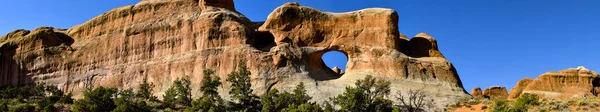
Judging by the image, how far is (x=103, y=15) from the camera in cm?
7131

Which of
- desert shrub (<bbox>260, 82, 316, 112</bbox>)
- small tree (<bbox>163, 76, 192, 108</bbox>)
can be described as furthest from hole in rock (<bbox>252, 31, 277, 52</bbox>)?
desert shrub (<bbox>260, 82, 316, 112</bbox>)

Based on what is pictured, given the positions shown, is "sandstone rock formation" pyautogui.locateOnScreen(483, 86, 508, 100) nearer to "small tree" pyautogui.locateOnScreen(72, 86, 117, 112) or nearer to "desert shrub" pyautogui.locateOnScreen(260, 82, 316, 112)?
"desert shrub" pyautogui.locateOnScreen(260, 82, 316, 112)

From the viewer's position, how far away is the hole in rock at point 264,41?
6242 centimetres

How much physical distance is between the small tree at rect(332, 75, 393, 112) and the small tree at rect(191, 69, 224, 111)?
9961 millimetres

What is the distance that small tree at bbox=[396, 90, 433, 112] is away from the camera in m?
51.5

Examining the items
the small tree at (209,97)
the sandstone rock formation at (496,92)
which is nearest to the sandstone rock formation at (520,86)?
the sandstone rock formation at (496,92)

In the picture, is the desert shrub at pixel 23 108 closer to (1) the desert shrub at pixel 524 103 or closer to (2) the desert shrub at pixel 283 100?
(2) the desert shrub at pixel 283 100

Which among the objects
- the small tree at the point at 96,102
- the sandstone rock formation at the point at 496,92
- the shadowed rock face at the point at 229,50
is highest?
the shadowed rock face at the point at 229,50

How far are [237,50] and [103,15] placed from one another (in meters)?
20.3

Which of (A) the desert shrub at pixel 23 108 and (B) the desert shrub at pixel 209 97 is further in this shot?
(A) the desert shrub at pixel 23 108

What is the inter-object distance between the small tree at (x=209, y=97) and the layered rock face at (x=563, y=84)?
1553 inches

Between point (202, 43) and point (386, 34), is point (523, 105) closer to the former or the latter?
point (386, 34)

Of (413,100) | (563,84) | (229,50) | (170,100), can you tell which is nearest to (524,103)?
(413,100)

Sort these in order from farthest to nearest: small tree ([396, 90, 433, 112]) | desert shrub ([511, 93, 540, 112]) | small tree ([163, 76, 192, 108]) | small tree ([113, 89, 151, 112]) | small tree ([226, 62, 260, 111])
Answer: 1. small tree ([163, 76, 192, 108])
2. small tree ([226, 62, 260, 111])
3. small tree ([396, 90, 433, 112])
4. small tree ([113, 89, 151, 112])
5. desert shrub ([511, 93, 540, 112])
